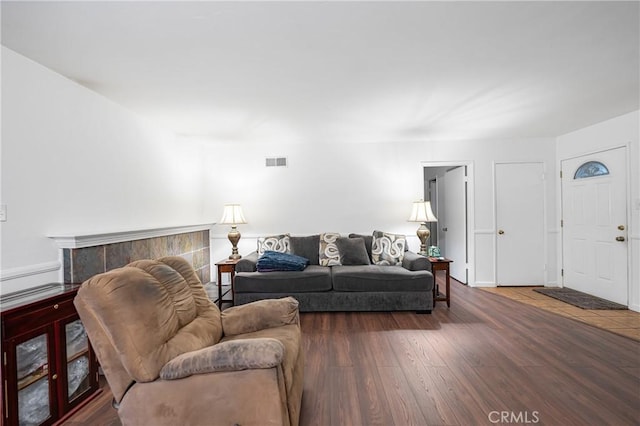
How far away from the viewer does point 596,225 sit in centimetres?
361

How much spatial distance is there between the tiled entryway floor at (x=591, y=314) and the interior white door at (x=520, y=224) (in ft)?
1.31

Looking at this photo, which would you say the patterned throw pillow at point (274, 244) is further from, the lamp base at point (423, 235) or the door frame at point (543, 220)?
the door frame at point (543, 220)

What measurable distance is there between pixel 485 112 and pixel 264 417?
350cm

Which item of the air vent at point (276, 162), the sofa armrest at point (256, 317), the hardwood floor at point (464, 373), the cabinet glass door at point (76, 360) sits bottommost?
the hardwood floor at point (464, 373)

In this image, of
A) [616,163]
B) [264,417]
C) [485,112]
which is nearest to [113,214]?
[264,417]

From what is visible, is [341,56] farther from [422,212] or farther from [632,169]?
[632,169]

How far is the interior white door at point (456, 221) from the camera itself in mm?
4385

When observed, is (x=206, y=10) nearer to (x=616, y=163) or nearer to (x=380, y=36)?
(x=380, y=36)

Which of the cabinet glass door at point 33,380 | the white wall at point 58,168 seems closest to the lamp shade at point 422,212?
the white wall at point 58,168

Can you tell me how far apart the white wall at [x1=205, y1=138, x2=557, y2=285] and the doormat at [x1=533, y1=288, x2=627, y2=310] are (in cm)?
91

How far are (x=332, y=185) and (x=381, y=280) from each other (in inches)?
69.8

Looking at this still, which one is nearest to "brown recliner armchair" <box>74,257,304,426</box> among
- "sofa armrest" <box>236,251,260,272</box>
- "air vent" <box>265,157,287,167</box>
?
"sofa armrest" <box>236,251,260,272</box>

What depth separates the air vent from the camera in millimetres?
4359

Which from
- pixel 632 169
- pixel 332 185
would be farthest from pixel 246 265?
pixel 632 169
